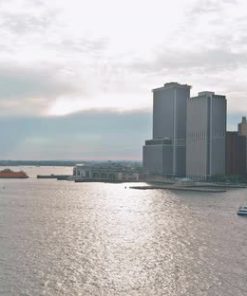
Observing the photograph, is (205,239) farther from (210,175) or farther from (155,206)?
(210,175)

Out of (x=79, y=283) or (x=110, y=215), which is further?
(x=110, y=215)

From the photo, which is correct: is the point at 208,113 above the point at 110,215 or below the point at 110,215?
above

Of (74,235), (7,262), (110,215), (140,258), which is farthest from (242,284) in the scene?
(110,215)

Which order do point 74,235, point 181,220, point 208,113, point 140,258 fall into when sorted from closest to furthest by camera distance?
point 140,258 < point 74,235 < point 181,220 < point 208,113

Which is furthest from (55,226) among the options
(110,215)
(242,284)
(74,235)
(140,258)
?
(242,284)

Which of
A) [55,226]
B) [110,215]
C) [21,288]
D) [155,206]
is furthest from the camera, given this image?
[155,206]

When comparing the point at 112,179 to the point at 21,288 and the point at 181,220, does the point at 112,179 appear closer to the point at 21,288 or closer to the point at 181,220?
the point at 181,220
